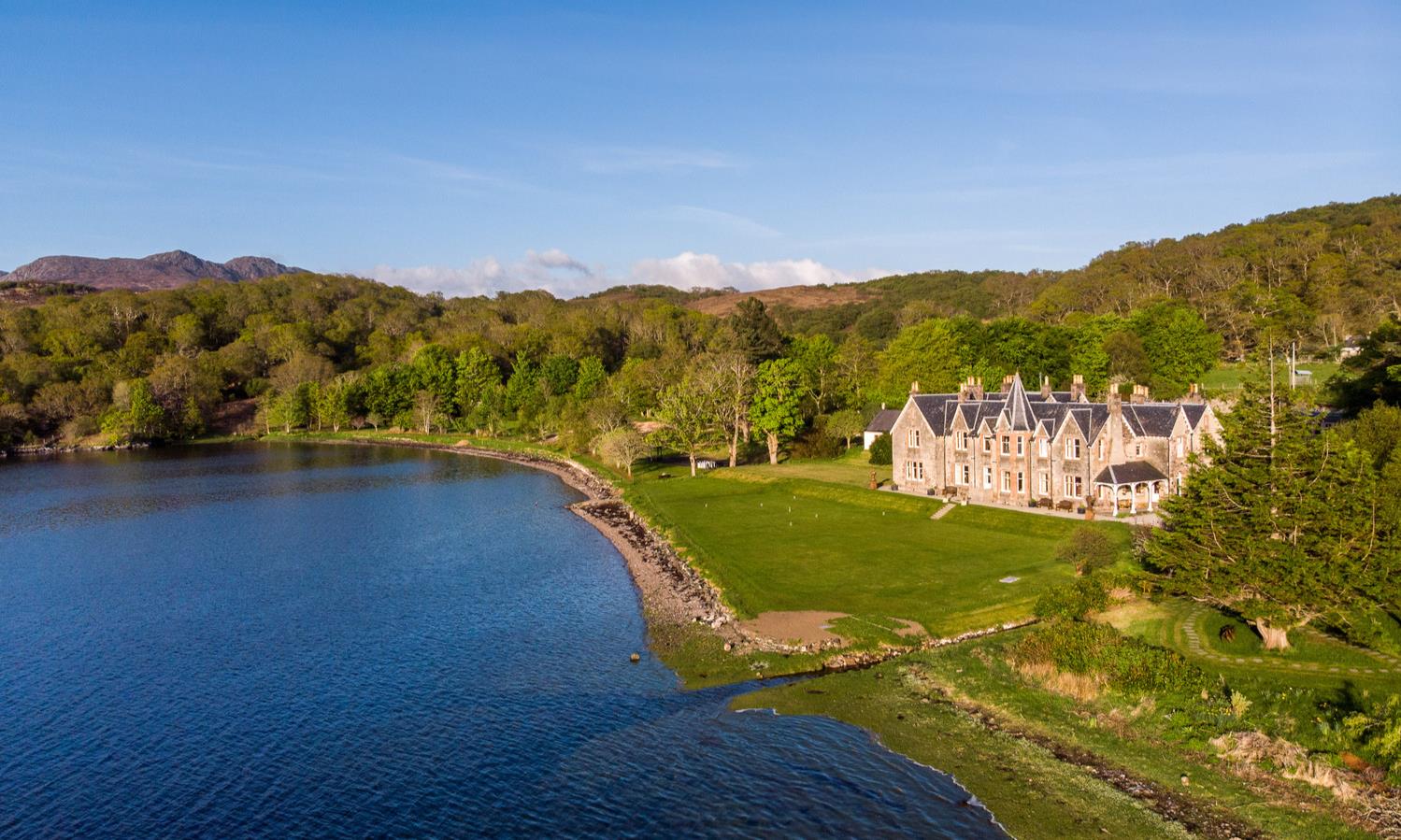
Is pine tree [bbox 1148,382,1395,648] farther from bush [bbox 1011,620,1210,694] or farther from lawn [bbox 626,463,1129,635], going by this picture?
lawn [bbox 626,463,1129,635]

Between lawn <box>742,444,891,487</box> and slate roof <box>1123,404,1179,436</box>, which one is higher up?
slate roof <box>1123,404,1179,436</box>

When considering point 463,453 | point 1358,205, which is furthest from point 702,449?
point 1358,205

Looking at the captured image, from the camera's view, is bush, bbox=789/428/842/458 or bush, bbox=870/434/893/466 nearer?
bush, bbox=870/434/893/466

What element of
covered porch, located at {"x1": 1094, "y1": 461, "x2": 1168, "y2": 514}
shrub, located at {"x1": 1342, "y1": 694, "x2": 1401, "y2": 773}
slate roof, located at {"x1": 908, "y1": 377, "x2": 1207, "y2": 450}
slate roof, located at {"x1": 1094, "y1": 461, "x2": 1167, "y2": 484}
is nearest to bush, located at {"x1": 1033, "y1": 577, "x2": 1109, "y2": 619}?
shrub, located at {"x1": 1342, "y1": 694, "x2": 1401, "y2": 773}

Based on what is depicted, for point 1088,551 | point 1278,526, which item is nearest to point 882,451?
point 1088,551

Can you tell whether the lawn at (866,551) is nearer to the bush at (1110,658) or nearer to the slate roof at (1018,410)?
the bush at (1110,658)

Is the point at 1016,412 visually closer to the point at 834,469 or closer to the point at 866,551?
the point at 866,551
